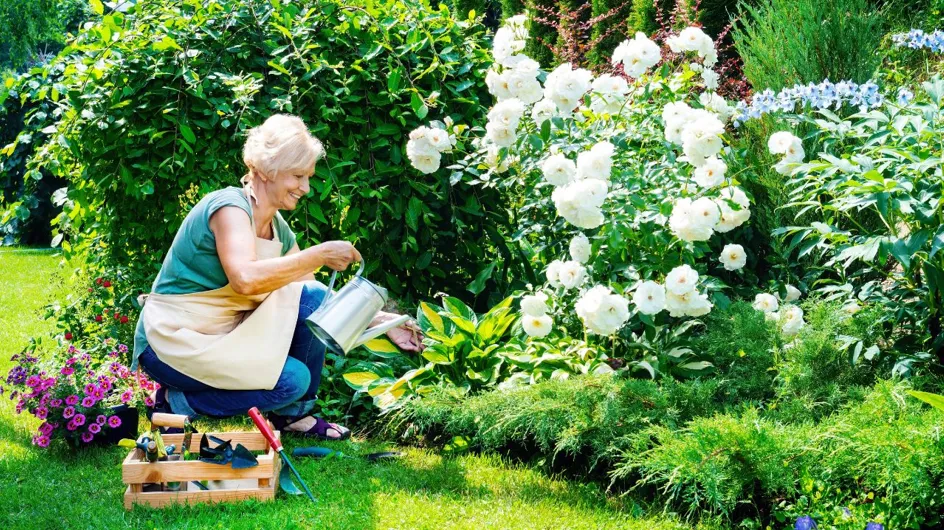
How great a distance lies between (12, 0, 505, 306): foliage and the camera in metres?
3.86

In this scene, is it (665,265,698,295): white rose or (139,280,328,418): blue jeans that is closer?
(665,265,698,295): white rose

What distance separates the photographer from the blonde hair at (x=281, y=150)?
3.06 metres

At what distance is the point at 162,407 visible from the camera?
3.31 m

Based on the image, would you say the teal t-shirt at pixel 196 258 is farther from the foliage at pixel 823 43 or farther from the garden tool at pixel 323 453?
the foliage at pixel 823 43

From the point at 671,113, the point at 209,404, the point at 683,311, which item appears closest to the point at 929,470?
the point at 683,311

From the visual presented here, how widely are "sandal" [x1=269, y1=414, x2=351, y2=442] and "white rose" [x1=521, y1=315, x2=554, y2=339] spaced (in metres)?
0.87

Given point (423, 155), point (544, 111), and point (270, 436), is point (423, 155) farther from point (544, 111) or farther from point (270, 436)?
point (270, 436)

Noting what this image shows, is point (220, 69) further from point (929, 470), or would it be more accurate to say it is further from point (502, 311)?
point (929, 470)

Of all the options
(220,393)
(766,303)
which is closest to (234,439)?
(220,393)

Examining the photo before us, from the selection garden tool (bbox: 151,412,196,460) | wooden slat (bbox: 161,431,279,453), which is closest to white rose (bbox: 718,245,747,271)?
wooden slat (bbox: 161,431,279,453)

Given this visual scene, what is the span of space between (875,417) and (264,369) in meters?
1.96

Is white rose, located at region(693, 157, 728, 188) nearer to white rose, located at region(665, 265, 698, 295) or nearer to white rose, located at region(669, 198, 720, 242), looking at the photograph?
white rose, located at region(669, 198, 720, 242)

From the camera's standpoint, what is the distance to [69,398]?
10.7 feet

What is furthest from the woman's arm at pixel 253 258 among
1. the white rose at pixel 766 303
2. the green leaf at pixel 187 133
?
the white rose at pixel 766 303
